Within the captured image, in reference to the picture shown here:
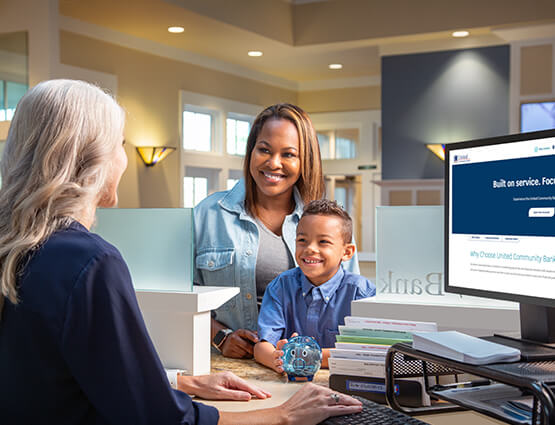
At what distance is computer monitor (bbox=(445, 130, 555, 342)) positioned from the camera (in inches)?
46.6

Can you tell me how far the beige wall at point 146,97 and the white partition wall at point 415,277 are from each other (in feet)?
15.9

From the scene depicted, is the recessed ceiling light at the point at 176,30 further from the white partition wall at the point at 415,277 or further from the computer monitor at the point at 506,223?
the computer monitor at the point at 506,223

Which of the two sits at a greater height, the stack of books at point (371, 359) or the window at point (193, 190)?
the window at point (193, 190)

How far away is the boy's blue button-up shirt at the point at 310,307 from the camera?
1702 millimetres

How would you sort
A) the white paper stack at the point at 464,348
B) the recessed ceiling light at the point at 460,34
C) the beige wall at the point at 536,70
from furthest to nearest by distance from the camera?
the recessed ceiling light at the point at 460,34 < the beige wall at the point at 536,70 < the white paper stack at the point at 464,348

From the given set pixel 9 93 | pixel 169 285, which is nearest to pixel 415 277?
pixel 169 285

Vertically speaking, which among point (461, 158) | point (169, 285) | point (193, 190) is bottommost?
point (169, 285)

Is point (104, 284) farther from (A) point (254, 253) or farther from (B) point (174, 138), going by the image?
(B) point (174, 138)

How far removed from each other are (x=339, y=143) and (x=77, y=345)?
26.5 ft

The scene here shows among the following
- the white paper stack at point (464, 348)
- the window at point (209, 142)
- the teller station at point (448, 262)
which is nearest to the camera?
the white paper stack at point (464, 348)

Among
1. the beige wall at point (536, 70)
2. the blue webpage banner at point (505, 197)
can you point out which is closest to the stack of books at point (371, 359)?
the blue webpage banner at point (505, 197)

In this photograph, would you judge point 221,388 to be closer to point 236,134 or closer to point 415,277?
point 415,277

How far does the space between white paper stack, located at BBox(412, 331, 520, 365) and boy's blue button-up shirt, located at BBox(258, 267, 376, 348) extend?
49cm

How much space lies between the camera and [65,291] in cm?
88
